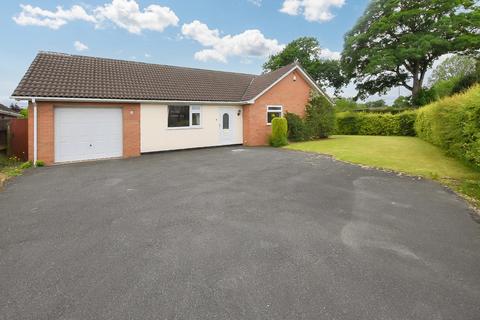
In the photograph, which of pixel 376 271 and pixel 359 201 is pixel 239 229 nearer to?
pixel 376 271

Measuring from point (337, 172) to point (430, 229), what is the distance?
466 cm

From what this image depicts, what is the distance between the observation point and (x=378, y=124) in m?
23.6

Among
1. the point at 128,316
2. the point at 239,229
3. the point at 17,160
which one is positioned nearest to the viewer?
the point at 128,316

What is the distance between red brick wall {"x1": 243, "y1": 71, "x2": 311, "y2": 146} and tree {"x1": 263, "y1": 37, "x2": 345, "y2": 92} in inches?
871

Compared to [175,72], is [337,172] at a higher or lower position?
lower

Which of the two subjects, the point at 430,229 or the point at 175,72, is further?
the point at 175,72

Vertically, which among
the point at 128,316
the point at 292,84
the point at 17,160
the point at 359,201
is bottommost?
the point at 128,316

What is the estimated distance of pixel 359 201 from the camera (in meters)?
6.03

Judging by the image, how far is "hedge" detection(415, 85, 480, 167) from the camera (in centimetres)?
735

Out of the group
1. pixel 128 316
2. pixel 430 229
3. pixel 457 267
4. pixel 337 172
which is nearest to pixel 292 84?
pixel 337 172

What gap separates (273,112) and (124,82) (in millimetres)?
9421

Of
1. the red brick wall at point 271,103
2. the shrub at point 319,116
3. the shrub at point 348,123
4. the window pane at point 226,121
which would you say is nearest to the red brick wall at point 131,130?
the window pane at point 226,121

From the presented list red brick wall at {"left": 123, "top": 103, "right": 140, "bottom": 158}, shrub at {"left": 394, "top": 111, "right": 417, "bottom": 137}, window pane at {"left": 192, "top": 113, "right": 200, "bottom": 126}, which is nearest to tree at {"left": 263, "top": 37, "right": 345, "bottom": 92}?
shrub at {"left": 394, "top": 111, "right": 417, "bottom": 137}

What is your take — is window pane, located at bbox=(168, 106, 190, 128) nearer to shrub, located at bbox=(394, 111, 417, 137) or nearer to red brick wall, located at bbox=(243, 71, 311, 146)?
red brick wall, located at bbox=(243, 71, 311, 146)
